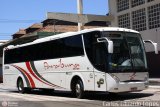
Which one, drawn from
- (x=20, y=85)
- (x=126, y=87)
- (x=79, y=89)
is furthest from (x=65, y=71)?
(x=20, y=85)

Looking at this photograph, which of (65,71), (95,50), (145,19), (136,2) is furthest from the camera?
(136,2)

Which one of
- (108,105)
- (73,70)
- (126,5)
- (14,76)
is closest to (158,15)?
(126,5)

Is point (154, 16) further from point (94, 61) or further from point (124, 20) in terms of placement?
point (94, 61)

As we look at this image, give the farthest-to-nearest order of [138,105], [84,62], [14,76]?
[14,76] → [84,62] → [138,105]

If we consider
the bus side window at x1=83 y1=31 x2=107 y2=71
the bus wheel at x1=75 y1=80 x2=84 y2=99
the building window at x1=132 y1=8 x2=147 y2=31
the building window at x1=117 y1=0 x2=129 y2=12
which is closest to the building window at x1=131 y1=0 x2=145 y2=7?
the building window at x1=132 y1=8 x2=147 y2=31

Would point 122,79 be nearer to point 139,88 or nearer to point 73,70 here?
point 139,88

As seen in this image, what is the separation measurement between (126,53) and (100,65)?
48.4 inches

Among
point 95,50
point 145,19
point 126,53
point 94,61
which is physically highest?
point 145,19

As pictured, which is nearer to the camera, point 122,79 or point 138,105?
point 138,105

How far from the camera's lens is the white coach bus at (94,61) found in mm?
17156

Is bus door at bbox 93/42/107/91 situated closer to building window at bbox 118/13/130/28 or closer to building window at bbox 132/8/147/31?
building window at bbox 132/8/147/31

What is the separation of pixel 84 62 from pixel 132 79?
2.42 m

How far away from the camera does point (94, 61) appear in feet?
58.6

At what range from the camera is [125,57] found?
17516 mm
